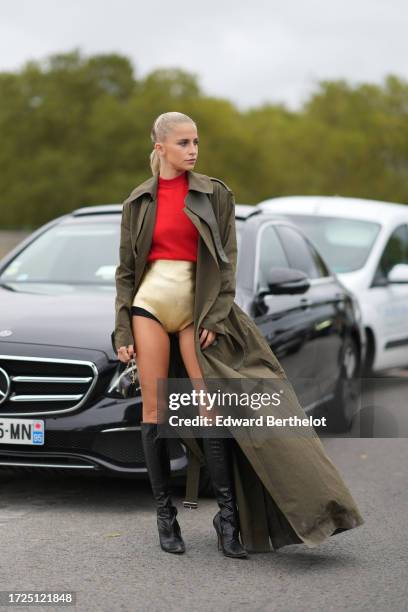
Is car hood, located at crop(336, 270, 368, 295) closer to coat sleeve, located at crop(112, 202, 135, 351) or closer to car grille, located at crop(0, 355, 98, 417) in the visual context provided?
car grille, located at crop(0, 355, 98, 417)

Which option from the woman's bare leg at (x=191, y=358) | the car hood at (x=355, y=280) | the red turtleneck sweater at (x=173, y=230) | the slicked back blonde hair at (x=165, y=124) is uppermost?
the slicked back blonde hair at (x=165, y=124)

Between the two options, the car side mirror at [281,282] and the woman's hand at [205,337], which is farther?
the car side mirror at [281,282]

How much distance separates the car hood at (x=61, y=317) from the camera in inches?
226

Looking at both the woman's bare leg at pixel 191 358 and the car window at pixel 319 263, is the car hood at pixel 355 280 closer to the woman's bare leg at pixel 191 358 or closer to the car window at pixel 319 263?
the car window at pixel 319 263

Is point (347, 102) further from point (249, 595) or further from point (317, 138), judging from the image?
point (249, 595)

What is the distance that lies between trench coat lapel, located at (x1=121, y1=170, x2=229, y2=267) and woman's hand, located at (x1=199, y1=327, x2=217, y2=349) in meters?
0.27

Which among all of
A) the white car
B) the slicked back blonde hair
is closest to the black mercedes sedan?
the slicked back blonde hair

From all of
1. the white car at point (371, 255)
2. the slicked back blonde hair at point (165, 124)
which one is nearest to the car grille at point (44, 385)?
the slicked back blonde hair at point (165, 124)

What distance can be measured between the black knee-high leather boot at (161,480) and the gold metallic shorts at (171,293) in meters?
0.46

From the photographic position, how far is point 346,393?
8.44 m

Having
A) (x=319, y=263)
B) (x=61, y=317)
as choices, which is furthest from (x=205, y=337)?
(x=319, y=263)

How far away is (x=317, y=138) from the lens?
7281 centimetres

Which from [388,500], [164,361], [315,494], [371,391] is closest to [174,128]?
[164,361]

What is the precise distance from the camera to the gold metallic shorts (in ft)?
15.7
